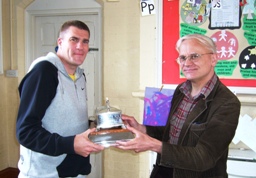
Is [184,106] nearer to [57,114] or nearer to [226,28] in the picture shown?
[57,114]

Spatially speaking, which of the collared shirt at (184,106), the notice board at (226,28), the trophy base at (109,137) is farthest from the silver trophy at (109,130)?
the notice board at (226,28)

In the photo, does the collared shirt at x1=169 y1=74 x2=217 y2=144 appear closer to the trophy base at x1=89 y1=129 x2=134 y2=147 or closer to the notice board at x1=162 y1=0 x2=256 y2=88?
the trophy base at x1=89 y1=129 x2=134 y2=147

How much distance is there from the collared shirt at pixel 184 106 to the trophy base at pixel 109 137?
0.28 metres

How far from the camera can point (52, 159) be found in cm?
131

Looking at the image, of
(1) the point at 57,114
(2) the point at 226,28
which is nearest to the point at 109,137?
(1) the point at 57,114

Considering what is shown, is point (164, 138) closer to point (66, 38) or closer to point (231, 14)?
point (66, 38)

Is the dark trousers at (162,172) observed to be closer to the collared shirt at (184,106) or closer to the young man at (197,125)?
the young man at (197,125)

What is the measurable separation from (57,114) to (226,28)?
4.39 ft

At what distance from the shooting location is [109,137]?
1.17 metres

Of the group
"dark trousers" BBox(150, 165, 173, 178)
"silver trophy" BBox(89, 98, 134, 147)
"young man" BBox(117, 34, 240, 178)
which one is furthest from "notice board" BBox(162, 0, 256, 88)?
"silver trophy" BBox(89, 98, 134, 147)

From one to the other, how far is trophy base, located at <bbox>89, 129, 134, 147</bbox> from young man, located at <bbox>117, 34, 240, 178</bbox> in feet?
0.12

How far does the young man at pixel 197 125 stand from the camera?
43.2 inches

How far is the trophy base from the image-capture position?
1.15 m

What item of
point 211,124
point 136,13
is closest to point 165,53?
point 136,13
